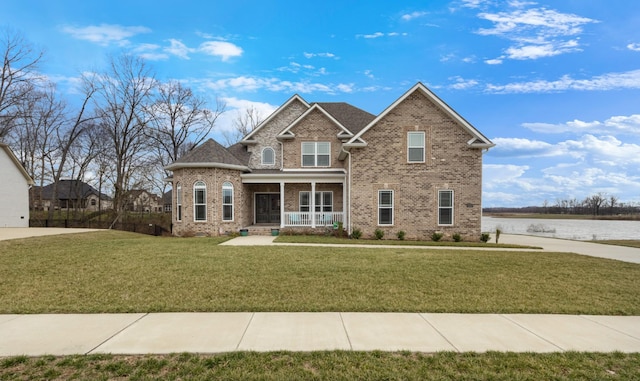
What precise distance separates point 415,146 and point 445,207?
3.72m

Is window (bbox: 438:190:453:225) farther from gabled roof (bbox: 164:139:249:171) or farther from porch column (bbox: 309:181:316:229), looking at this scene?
gabled roof (bbox: 164:139:249:171)

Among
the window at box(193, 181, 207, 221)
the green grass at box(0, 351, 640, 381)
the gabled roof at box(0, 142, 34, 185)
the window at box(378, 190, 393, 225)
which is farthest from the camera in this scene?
the gabled roof at box(0, 142, 34, 185)

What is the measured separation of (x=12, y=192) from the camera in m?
22.6

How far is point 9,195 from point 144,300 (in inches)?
982

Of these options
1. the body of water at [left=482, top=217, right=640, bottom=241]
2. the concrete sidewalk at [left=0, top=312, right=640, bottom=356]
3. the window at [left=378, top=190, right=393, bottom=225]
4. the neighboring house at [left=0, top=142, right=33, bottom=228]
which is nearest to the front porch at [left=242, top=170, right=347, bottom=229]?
the window at [left=378, top=190, right=393, bottom=225]

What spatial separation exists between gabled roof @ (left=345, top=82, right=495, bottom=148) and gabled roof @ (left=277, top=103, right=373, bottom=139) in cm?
296

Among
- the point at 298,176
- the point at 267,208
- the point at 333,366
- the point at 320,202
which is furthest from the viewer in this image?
the point at 267,208

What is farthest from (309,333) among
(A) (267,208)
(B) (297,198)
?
(A) (267,208)

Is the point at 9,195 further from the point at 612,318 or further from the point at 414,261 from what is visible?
the point at 612,318

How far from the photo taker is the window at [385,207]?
17.1 m

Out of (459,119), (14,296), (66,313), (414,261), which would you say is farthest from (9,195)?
(459,119)

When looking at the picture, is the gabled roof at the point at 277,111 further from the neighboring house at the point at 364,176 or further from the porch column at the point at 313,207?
the porch column at the point at 313,207

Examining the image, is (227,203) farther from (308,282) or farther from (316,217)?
(308,282)

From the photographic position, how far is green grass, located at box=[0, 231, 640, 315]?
585 cm
